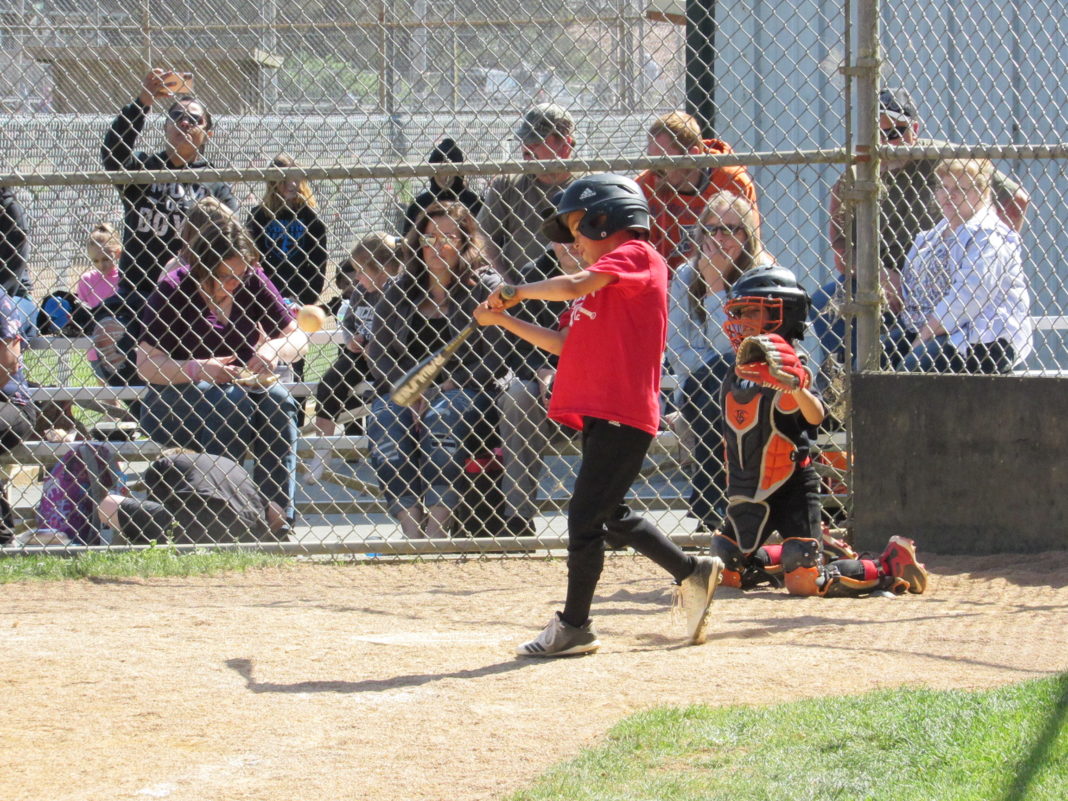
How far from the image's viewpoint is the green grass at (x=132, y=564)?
18.0 feet

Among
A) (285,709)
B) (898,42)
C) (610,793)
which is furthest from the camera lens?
(898,42)

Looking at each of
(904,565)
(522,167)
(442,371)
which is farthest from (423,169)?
(904,565)

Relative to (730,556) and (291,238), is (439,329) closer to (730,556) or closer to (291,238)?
(291,238)

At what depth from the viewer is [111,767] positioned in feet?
9.95

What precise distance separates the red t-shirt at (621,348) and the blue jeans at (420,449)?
1.94 m

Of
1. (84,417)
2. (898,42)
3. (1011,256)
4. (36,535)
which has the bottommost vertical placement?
(36,535)

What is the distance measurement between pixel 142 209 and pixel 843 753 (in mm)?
5188

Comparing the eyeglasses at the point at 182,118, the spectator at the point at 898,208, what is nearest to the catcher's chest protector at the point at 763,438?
the spectator at the point at 898,208

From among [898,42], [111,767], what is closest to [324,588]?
[111,767]

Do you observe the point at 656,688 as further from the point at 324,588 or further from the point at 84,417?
the point at 84,417

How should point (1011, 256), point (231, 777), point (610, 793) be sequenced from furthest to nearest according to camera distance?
point (1011, 256)
point (231, 777)
point (610, 793)

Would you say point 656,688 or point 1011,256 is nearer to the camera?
point 656,688

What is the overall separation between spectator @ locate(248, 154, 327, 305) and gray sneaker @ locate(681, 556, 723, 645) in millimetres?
3352

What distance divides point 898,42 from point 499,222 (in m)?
3.54
